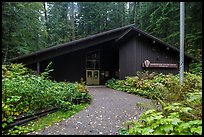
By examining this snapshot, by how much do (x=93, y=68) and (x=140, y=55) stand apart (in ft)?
15.4

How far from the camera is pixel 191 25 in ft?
65.6

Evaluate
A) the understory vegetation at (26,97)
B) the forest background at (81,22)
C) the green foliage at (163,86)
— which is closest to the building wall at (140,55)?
the green foliage at (163,86)

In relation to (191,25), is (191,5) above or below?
above

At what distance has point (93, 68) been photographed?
19.2 metres

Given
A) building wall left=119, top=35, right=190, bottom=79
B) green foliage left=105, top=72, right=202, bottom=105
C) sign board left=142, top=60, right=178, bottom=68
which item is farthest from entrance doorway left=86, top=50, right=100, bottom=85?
sign board left=142, top=60, right=178, bottom=68

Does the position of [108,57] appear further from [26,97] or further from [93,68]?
[26,97]

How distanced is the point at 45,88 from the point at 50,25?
23.6 m

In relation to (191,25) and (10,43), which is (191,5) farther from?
(10,43)

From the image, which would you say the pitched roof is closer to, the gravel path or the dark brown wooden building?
the dark brown wooden building

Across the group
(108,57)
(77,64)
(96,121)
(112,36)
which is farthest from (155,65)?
(96,121)

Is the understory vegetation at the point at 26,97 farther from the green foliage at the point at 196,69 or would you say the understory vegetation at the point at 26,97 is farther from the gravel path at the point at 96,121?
the green foliage at the point at 196,69

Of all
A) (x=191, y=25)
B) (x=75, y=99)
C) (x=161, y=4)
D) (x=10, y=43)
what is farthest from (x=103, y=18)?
(x=75, y=99)

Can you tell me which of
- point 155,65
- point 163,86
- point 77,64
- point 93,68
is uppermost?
point 77,64

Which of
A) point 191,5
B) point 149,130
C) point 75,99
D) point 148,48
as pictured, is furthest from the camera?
point 191,5
